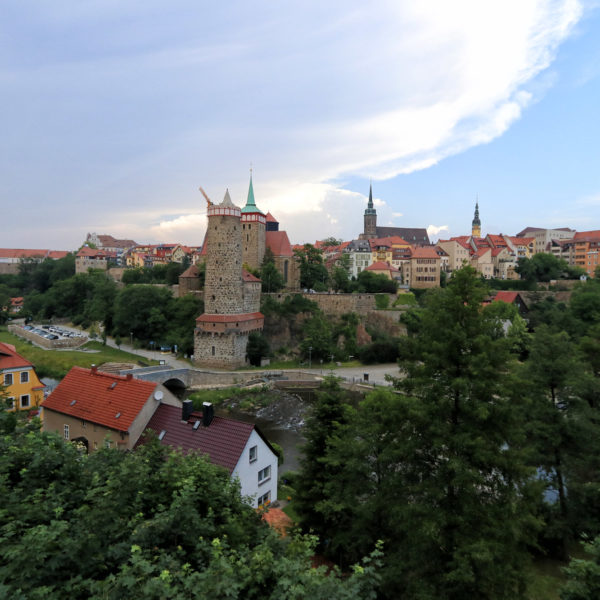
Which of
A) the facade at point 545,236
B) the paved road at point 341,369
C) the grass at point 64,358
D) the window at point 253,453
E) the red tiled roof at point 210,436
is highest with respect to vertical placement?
the facade at point 545,236

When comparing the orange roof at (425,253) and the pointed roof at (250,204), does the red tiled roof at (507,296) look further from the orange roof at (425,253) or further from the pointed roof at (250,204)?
the pointed roof at (250,204)

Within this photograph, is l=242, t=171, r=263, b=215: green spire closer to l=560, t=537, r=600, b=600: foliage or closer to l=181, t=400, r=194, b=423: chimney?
l=181, t=400, r=194, b=423: chimney

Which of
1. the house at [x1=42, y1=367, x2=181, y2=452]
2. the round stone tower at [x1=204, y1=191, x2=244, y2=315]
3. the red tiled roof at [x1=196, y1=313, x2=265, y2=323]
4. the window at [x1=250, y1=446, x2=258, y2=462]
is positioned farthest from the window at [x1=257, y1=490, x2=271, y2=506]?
the round stone tower at [x1=204, y1=191, x2=244, y2=315]

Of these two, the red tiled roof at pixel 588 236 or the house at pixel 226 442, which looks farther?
the red tiled roof at pixel 588 236

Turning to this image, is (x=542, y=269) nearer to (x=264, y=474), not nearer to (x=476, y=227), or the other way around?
(x=476, y=227)

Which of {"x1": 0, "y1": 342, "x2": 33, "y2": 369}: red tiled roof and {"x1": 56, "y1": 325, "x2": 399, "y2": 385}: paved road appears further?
{"x1": 56, "y1": 325, "x2": 399, "y2": 385}: paved road

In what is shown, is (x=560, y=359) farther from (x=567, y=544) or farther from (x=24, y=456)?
(x=24, y=456)

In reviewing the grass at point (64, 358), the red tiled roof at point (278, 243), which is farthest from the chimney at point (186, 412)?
the red tiled roof at point (278, 243)
